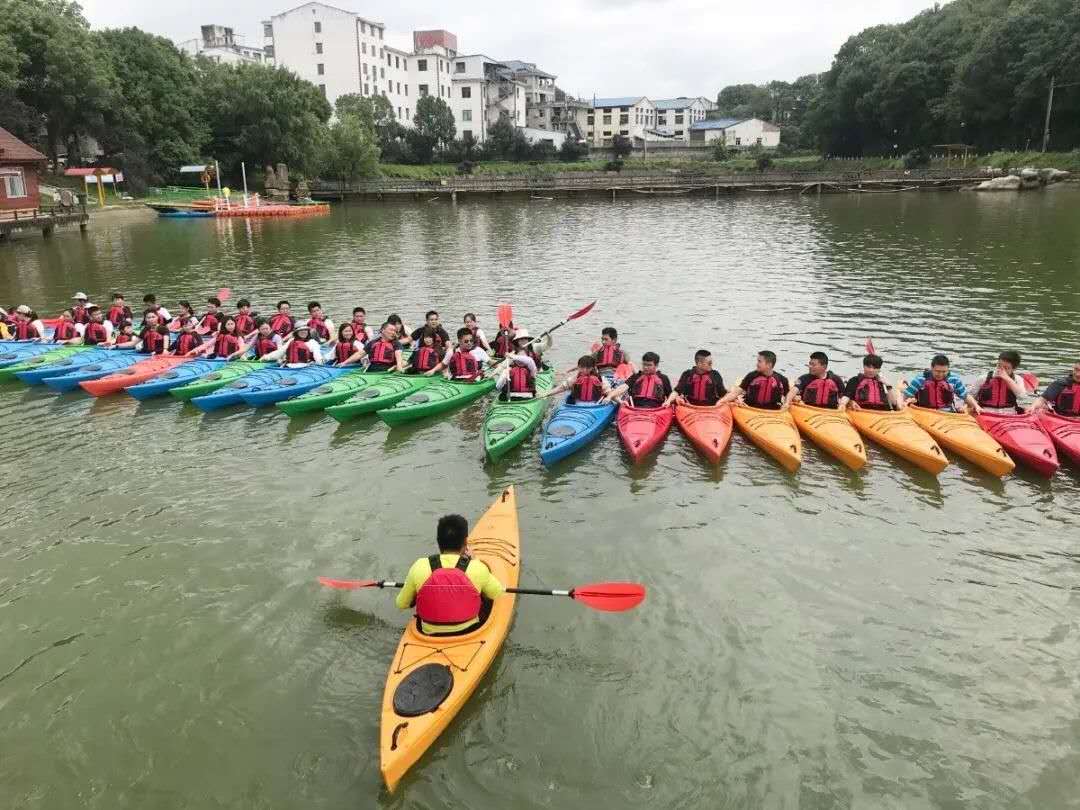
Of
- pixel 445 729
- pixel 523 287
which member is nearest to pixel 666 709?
pixel 445 729

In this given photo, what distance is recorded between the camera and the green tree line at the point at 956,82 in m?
58.7

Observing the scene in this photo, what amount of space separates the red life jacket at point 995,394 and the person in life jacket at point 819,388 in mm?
2051

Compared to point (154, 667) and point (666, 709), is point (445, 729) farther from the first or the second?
point (154, 667)

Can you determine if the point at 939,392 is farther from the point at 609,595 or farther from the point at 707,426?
the point at 609,595

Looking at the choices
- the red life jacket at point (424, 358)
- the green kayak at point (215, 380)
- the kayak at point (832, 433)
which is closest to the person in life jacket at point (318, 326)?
the green kayak at point (215, 380)

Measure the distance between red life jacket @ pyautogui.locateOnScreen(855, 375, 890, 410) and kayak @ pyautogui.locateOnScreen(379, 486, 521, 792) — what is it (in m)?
7.09

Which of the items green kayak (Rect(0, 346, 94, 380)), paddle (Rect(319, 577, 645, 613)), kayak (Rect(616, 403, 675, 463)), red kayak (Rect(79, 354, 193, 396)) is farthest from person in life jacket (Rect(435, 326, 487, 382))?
green kayak (Rect(0, 346, 94, 380))

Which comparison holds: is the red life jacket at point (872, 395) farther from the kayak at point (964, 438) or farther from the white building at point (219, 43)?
the white building at point (219, 43)

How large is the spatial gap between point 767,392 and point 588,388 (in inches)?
110

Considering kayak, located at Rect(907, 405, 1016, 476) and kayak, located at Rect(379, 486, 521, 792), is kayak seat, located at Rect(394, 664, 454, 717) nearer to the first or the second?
kayak, located at Rect(379, 486, 521, 792)

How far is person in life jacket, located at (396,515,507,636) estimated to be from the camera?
6133mm

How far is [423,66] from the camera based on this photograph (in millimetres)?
91312

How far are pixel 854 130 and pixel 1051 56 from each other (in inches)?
949

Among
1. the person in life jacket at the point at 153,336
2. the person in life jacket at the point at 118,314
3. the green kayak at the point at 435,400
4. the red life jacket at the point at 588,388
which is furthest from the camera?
the person in life jacket at the point at 118,314
